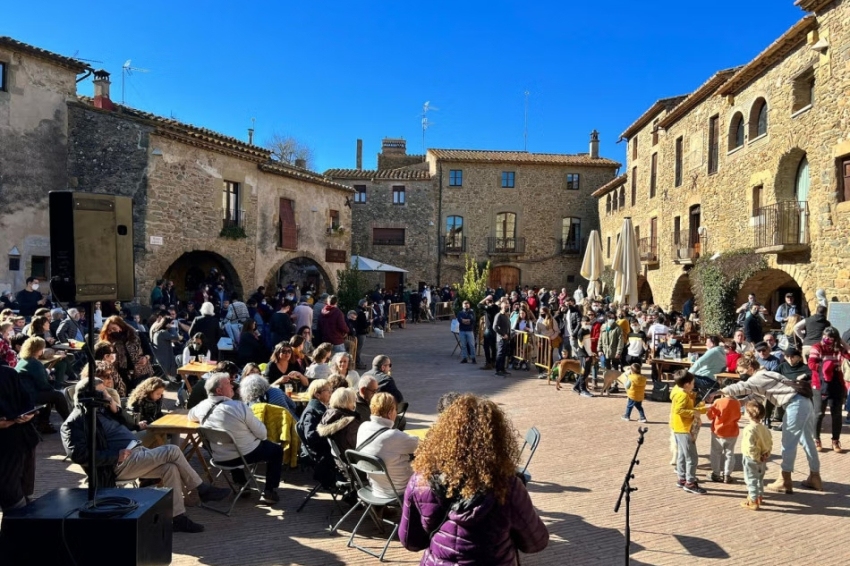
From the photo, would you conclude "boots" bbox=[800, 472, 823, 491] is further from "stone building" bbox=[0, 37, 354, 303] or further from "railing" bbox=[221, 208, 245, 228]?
"railing" bbox=[221, 208, 245, 228]

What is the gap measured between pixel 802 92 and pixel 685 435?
1181 centimetres

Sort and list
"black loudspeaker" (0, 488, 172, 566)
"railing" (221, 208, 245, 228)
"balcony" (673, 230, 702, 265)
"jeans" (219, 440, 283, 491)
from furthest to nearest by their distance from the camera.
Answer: "balcony" (673, 230, 702, 265) → "railing" (221, 208, 245, 228) → "jeans" (219, 440, 283, 491) → "black loudspeaker" (0, 488, 172, 566)

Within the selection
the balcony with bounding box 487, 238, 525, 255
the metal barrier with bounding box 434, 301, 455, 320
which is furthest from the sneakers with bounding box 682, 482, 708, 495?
the balcony with bounding box 487, 238, 525, 255

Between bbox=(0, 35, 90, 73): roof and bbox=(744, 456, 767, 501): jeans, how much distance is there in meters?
17.4

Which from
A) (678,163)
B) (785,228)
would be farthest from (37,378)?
(678,163)

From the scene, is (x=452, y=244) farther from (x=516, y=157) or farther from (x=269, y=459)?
(x=269, y=459)

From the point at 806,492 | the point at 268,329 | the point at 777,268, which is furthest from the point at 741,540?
the point at 777,268

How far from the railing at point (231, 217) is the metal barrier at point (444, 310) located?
33.9 ft

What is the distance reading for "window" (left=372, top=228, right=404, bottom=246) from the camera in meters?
34.3

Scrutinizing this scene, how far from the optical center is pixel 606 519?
5.34 meters

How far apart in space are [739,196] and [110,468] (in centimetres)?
1728

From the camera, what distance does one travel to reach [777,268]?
14891 mm

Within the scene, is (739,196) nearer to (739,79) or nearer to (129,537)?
(739,79)

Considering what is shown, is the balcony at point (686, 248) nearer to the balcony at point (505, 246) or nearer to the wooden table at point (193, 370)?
the balcony at point (505, 246)
